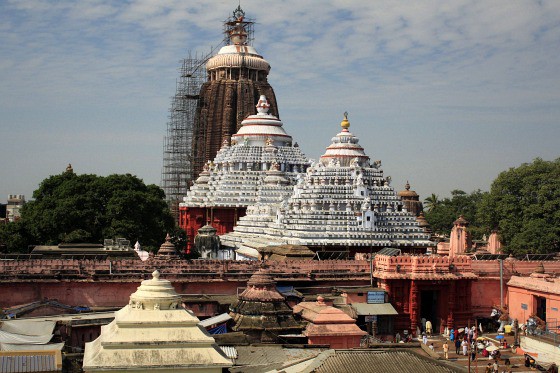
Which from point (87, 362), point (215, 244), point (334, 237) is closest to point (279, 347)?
point (87, 362)

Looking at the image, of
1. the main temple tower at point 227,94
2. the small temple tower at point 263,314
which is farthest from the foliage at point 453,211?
the small temple tower at point 263,314

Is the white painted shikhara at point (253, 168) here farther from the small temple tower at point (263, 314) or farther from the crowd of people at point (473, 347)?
the small temple tower at point (263, 314)

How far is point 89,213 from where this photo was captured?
57406 mm

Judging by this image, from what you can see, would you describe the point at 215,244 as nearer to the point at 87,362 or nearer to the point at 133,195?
the point at 133,195

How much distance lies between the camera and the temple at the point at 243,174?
7681 cm

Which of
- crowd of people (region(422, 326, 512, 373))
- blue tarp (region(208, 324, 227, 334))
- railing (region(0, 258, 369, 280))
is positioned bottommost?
crowd of people (region(422, 326, 512, 373))

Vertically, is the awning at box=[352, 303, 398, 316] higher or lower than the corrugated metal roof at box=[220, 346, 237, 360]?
higher

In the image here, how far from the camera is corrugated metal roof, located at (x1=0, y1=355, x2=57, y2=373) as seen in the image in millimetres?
21922

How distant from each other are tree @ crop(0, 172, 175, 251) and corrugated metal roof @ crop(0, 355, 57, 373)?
33.3 metres

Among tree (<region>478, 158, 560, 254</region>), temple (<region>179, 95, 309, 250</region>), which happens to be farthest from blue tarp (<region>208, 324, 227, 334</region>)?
temple (<region>179, 95, 309, 250</region>)

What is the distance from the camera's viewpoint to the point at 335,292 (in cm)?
4116

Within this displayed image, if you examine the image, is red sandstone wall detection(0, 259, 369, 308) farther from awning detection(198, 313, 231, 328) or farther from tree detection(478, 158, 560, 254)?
tree detection(478, 158, 560, 254)

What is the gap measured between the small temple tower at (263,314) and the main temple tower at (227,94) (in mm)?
57587

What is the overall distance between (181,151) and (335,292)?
56.8 meters
